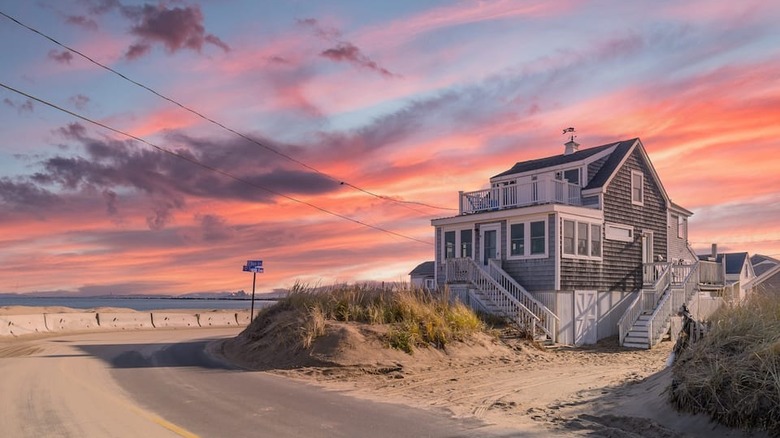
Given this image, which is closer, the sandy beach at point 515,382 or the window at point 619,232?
the sandy beach at point 515,382

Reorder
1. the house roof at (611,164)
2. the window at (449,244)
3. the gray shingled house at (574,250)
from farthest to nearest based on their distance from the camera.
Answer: the window at (449,244)
the house roof at (611,164)
the gray shingled house at (574,250)

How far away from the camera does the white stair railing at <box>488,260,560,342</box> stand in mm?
25656

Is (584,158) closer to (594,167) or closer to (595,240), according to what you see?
(594,167)

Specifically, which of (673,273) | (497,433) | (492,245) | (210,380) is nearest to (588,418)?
(497,433)

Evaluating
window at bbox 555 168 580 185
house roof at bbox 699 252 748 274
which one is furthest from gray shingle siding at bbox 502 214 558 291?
house roof at bbox 699 252 748 274

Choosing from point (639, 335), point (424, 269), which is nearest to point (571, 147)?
point (639, 335)

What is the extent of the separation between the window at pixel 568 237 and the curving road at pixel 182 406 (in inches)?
620

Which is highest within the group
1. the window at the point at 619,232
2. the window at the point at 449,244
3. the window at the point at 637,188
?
the window at the point at 637,188

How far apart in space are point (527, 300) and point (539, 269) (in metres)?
1.64

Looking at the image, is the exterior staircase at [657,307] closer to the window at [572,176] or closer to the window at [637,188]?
the window at [637,188]

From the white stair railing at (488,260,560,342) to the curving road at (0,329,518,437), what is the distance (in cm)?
1334

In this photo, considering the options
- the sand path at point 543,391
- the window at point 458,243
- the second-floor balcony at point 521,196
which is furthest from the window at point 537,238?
the sand path at point 543,391

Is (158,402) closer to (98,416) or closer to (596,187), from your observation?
(98,416)

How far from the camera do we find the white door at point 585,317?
27.4 m
